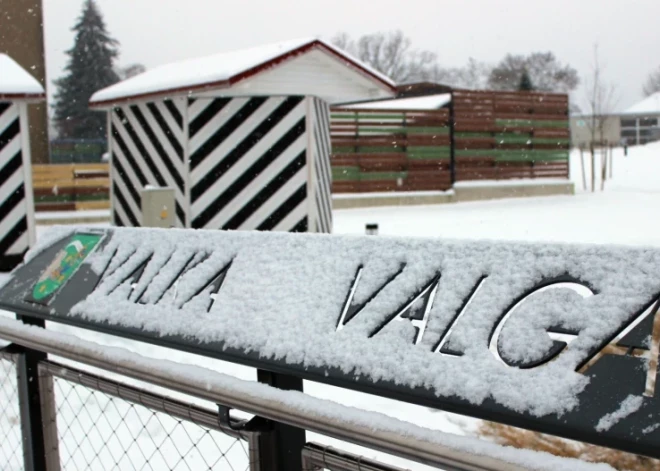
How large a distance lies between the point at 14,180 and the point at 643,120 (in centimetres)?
4181

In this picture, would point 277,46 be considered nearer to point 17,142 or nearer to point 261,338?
point 17,142

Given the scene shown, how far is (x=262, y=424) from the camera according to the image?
1.35 m

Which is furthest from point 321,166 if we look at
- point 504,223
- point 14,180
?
point 504,223

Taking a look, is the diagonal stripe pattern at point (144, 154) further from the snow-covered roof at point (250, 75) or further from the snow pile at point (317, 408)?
the snow pile at point (317, 408)

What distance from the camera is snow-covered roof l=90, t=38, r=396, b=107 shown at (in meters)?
5.72

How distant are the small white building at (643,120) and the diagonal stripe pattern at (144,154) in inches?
1456

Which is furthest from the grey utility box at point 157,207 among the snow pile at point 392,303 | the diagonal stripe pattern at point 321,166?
the snow pile at point 392,303

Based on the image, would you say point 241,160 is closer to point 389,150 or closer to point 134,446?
point 134,446

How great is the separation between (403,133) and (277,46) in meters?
11.4

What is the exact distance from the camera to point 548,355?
3.34 ft

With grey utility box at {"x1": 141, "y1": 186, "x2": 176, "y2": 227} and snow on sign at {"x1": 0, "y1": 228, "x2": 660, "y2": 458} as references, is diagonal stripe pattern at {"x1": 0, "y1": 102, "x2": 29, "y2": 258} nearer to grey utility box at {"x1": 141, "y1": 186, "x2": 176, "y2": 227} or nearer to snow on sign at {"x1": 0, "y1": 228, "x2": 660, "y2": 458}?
grey utility box at {"x1": 141, "y1": 186, "x2": 176, "y2": 227}

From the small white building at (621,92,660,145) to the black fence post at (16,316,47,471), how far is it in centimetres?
4107

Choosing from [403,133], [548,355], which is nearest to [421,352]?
[548,355]

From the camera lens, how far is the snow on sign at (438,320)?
96 cm
